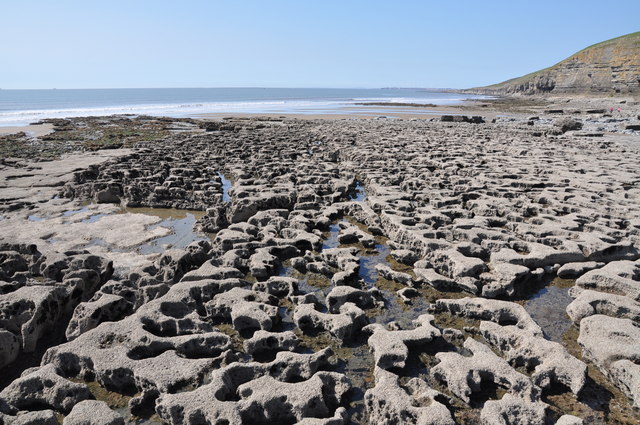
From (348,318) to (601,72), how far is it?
335 ft

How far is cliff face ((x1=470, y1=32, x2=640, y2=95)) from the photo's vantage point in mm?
74100

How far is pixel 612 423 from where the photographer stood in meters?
A: 3.45

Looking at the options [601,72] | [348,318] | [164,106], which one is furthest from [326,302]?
[601,72]

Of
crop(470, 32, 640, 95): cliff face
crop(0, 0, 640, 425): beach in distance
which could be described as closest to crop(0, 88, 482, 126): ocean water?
crop(470, 32, 640, 95): cliff face

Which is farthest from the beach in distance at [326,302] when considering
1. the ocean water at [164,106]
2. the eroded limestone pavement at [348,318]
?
the ocean water at [164,106]

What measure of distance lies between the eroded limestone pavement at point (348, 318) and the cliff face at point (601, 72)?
80403 millimetres

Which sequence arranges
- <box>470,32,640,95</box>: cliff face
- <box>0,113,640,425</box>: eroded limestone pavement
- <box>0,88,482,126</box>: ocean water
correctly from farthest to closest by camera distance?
<box>470,32,640,95</box>: cliff face, <box>0,88,482,126</box>: ocean water, <box>0,113,640,425</box>: eroded limestone pavement

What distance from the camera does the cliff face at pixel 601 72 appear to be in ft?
243

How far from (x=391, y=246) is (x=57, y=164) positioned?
54.4 feet

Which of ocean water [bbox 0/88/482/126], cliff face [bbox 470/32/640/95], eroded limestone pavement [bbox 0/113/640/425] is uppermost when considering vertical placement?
cliff face [bbox 470/32/640/95]

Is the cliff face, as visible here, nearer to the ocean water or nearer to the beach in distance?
the ocean water

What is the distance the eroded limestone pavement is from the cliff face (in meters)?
80.4

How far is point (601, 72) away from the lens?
81812mm

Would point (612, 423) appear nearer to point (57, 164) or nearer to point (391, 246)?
point (391, 246)
